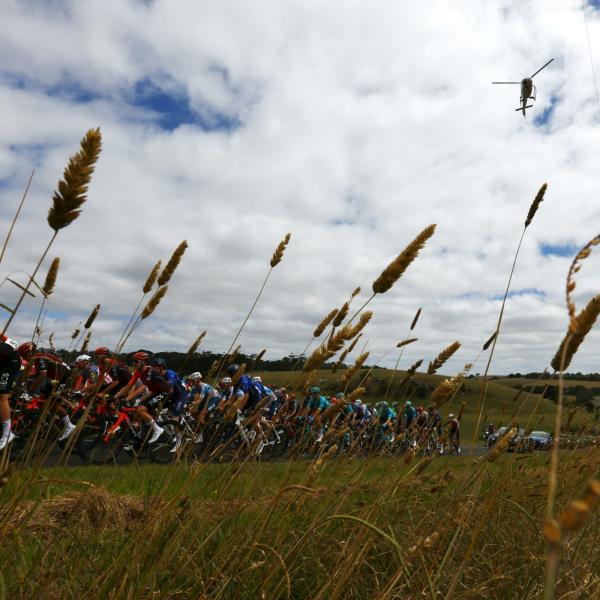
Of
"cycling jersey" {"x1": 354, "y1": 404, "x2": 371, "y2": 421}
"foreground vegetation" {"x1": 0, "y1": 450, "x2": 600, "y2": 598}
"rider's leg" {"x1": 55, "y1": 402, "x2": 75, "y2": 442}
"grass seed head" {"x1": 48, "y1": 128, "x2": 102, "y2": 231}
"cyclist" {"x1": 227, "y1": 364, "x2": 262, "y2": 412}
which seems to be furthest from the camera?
"cycling jersey" {"x1": 354, "y1": 404, "x2": 371, "y2": 421}

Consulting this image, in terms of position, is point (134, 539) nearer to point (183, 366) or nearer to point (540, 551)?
point (183, 366)

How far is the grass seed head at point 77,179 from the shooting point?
996 millimetres

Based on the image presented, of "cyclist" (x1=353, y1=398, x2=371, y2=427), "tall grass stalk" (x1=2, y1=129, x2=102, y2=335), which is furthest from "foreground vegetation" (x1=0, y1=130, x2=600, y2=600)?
"cyclist" (x1=353, y1=398, x2=371, y2=427)

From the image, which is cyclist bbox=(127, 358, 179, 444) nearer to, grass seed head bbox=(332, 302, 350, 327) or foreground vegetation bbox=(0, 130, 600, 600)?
foreground vegetation bbox=(0, 130, 600, 600)

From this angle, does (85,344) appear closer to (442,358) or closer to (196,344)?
(196,344)

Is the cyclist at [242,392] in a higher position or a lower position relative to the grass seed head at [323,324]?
lower

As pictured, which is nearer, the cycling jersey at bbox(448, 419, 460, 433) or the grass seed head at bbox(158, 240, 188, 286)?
the grass seed head at bbox(158, 240, 188, 286)

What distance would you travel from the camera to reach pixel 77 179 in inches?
Answer: 39.3

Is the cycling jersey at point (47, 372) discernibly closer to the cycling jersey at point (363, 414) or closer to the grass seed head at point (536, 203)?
the grass seed head at point (536, 203)

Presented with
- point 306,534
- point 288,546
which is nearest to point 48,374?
point 288,546

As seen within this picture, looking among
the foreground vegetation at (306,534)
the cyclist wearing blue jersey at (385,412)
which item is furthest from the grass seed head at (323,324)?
the cyclist wearing blue jersey at (385,412)

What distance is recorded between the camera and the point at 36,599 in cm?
135

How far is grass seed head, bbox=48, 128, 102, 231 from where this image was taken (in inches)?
39.2

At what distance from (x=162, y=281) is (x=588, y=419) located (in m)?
3.83
